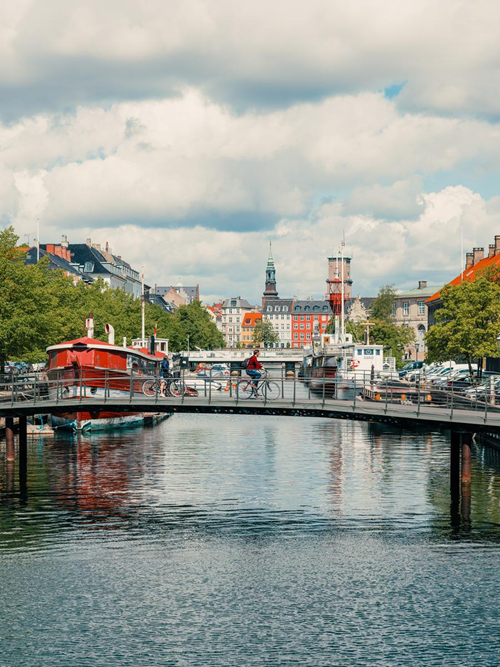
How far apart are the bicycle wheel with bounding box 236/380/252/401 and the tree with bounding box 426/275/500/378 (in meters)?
47.9

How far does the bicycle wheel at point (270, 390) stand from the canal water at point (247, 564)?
429 cm

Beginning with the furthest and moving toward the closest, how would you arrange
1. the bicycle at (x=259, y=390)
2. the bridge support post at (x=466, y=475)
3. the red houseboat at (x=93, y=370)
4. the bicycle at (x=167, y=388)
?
the red houseboat at (x=93, y=370) < the bicycle at (x=167, y=388) < the bicycle at (x=259, y=390) < the bridge support post at (x=466, y=475)

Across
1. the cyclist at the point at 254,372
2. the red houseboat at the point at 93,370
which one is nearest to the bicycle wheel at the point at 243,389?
the cyclist at the point at 254,372

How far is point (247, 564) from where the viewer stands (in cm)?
3172

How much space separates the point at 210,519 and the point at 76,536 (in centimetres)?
558

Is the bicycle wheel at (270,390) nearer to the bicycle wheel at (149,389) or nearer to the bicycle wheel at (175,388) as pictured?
the bicycle wheel at (175,388)

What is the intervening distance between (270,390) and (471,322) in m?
49.1

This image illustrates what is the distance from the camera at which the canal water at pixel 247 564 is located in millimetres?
24391

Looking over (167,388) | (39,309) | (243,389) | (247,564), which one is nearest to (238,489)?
(243,389)

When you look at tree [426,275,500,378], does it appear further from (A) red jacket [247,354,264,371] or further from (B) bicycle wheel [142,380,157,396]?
(A) red jacket [247,354,264,371]

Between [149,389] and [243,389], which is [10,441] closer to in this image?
[149,389]

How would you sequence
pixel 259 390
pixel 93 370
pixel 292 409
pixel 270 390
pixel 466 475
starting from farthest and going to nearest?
pixel 93 370
pixel 270 390
pixel 259 390
pixel 292 409
pixel 466 475

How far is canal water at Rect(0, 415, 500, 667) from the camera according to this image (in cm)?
2439

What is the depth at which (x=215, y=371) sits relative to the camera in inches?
5827
